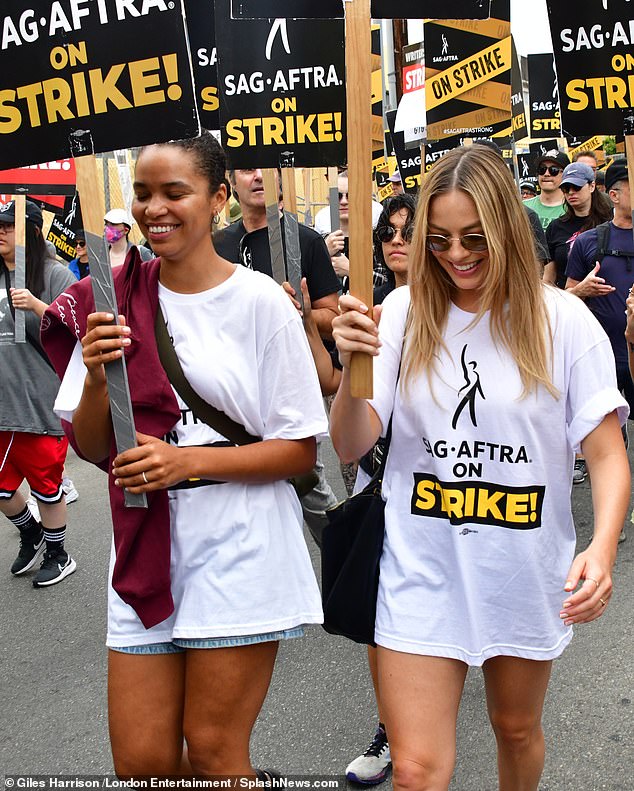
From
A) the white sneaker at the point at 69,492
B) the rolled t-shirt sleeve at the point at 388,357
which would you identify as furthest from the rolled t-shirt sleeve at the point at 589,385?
the white sneaker at the point at 69,492

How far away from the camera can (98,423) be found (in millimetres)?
2545

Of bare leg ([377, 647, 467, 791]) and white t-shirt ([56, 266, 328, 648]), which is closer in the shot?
bare leg ([377, 647, 467, 791])

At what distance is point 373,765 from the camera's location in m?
3.49

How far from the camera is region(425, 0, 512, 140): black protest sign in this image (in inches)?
265

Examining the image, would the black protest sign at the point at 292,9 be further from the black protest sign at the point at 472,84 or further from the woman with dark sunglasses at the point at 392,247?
the black protest sign at the point at 472,84

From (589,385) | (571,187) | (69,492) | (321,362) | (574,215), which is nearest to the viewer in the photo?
(589,385)

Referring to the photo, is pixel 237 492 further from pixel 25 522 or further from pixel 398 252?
pixel 25 522

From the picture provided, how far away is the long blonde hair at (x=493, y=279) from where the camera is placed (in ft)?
8.27

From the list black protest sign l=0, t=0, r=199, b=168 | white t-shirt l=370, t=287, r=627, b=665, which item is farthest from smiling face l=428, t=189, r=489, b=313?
black protest sign l=0, t=0, r=199, b=168

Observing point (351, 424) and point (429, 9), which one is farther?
point (429, 9)

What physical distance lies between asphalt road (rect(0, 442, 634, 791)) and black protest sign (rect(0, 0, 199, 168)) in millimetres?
2338

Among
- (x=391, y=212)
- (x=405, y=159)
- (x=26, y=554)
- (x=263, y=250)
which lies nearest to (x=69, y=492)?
(x=26, y=554)

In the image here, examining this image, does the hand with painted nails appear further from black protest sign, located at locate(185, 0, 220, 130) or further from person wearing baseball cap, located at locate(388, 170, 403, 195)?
person wearing baseball cap, located at locate(388, 170, 403, 195)

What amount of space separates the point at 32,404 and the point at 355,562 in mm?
3442
